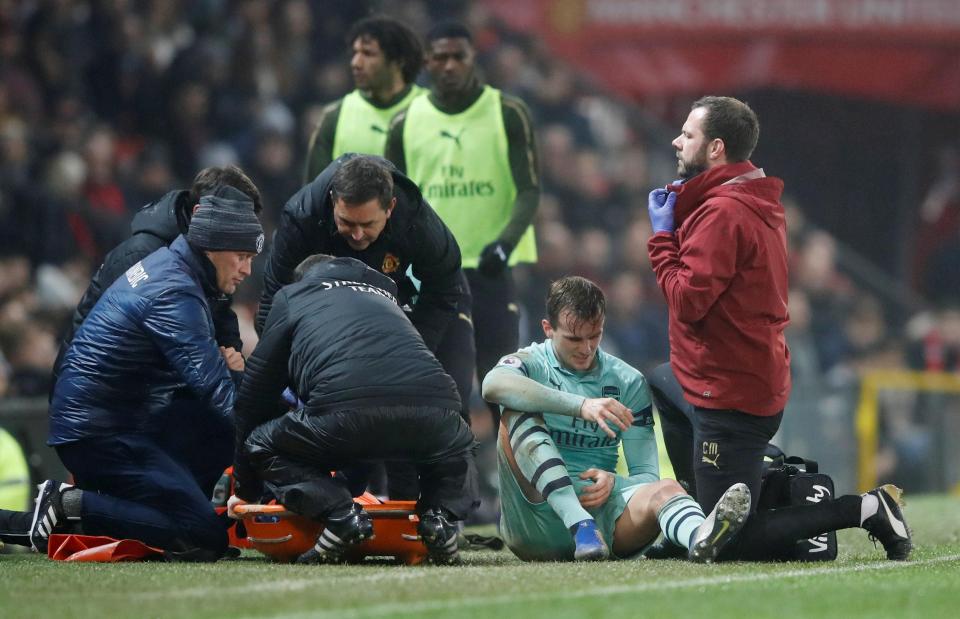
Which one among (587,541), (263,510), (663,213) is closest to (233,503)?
(263,510)

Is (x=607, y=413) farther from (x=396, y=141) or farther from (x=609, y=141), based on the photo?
(x=609, y=141)

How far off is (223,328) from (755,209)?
2.50m

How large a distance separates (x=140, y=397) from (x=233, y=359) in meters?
0.51

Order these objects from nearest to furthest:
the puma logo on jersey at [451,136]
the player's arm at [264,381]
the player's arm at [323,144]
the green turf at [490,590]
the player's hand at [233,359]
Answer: the green turf at [490,590]
the player's arm at [264,381]
the player's hand at [233,359]
the puma logo on jersey at [451,136]
the player's arm at [323,144]

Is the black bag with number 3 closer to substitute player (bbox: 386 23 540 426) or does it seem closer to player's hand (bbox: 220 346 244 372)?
substitute player (bbox: 386 23 540 426)

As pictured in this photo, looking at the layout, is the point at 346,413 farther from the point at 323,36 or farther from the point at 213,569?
the point at 323,36

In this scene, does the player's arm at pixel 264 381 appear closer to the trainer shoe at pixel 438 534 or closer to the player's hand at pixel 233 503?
the player's hand at pixel 233 503

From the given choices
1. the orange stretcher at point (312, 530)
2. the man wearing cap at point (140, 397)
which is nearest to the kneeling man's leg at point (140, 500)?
the man wearing cap at point (140, 397)

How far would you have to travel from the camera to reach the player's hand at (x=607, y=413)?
651cm

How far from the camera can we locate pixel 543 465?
21.9 feet

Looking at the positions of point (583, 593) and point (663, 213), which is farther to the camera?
point (663, 213)

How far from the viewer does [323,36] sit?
14.8 m

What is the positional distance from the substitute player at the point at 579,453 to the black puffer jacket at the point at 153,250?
138 centimetres

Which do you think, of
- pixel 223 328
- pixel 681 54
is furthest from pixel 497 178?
pixel 681 54
